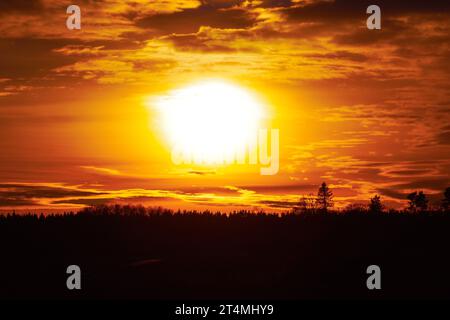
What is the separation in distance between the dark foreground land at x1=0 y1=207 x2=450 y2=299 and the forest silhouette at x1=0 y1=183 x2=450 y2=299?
0.06 metres

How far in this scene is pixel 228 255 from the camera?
143 feet

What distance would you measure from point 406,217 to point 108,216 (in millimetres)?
21520

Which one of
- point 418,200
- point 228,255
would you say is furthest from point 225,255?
point 418,200

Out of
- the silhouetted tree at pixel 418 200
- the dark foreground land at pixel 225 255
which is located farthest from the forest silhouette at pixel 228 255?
the silhouetted tree at pixel 418 200

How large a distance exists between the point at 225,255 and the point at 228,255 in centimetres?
19

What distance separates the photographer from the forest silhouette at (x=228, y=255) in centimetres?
3569

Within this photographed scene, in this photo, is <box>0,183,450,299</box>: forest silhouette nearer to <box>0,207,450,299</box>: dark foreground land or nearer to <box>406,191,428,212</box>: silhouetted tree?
<box>0,207,450,299</box>: dark foreground land

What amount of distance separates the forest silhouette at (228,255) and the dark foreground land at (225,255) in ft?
0.20

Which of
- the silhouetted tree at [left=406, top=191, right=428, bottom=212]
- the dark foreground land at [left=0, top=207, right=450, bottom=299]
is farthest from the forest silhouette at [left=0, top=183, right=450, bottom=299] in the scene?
the silhouetted tree at [left=406, top=191, right=428, bottom=212]

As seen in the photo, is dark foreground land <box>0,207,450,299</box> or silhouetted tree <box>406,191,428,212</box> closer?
dark foreground land <box>0,207,450,299</box>

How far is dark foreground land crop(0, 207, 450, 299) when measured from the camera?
35.7m

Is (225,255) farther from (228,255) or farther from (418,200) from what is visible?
(418,200)

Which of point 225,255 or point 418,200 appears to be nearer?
point 225,255
